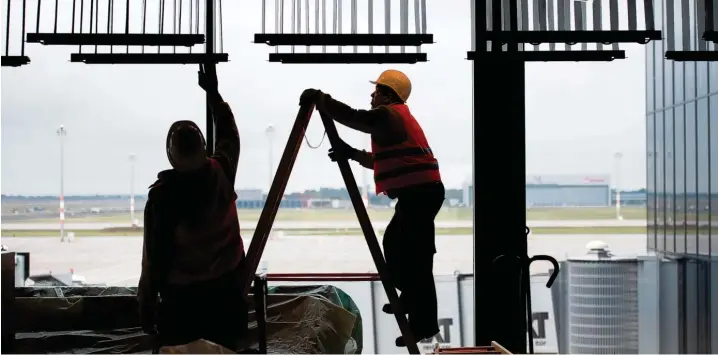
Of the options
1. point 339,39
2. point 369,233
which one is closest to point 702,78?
point 339,39

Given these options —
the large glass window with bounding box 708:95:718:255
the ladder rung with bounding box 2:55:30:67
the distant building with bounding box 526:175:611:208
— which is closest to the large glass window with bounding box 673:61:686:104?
the large glass window with bounding box 708:95:718:255

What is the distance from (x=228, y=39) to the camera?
17.5 feet

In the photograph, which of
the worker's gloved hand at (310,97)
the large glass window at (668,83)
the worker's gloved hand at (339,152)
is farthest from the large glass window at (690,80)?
the worker's gloved hand at (310,97)

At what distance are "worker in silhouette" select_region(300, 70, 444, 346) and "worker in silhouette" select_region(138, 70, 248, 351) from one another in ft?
2.55

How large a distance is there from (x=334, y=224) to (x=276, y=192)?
3.93 meters

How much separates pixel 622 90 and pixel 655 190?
8.41 ft

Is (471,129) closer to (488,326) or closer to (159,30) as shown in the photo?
(488,326)

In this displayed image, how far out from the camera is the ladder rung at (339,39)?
445 cm

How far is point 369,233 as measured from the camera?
374 cm

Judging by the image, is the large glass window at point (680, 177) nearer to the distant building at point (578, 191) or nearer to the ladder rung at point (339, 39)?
the distant building at point (578, 191)

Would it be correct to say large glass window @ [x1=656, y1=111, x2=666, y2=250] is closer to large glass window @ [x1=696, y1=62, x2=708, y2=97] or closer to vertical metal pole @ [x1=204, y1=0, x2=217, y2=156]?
large glass window @ [x1=696, y1=62, x2=708, y2=97]

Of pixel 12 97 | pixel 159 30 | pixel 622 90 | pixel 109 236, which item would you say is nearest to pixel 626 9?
pixel 159 30

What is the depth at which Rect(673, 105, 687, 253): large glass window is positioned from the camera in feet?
32.4

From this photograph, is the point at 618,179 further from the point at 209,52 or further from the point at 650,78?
the point at 209,52
